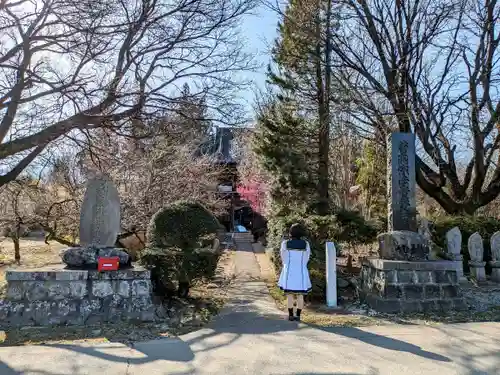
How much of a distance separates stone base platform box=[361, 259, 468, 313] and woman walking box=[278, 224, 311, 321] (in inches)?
58.0

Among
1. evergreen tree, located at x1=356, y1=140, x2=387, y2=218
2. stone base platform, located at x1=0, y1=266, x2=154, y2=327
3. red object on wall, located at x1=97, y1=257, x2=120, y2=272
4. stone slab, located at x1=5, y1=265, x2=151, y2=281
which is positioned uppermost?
evergreen tree, located at x1=356, y1=140, x2=387, y2=218

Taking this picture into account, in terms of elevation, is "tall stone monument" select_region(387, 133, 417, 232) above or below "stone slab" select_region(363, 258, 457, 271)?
above

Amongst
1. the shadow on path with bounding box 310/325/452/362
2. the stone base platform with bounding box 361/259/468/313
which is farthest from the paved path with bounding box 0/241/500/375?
the stone base platform with bounding box 361/259/468/313

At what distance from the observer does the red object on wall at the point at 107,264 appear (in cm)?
585

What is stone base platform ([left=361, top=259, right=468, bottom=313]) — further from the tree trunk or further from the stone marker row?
the tree trunk

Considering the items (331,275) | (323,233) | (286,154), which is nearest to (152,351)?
(331,275)

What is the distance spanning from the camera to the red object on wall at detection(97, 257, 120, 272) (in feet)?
19.2

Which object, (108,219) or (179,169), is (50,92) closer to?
(108,219)

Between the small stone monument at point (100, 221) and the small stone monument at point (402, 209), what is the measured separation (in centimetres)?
444

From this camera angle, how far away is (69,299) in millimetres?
5715

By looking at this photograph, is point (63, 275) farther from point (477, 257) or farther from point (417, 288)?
point (477, 257)

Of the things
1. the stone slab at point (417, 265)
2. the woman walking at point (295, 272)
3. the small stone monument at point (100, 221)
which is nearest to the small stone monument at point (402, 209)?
the stone slab at point (417, 265)

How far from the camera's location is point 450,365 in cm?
392

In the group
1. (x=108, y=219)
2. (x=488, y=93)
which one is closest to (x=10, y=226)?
(x=108, y=219)
